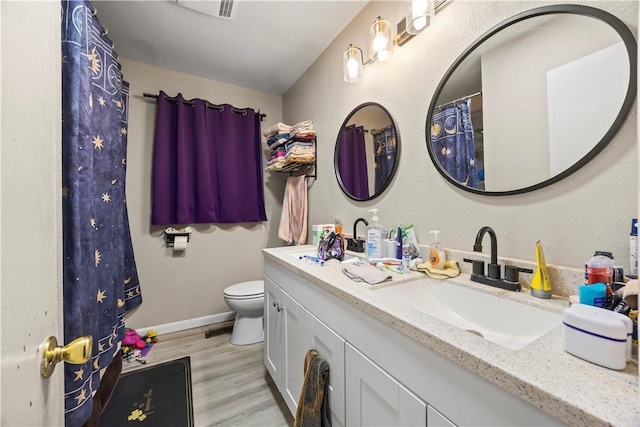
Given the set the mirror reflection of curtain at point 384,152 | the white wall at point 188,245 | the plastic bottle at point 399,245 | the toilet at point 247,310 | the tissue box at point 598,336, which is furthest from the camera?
the white wall at point 188,245

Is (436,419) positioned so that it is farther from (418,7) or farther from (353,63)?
(353,63)

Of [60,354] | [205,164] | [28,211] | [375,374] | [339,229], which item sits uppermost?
[205,164]

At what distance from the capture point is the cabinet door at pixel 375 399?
62cm

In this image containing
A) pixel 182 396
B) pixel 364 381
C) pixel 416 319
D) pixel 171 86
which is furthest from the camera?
pixel 171 86

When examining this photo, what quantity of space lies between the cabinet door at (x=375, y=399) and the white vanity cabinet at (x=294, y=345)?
55mm

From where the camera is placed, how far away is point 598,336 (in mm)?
452

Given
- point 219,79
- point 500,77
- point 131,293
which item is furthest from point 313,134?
point 131,293

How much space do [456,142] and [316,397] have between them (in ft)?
3.87

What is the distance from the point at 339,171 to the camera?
5.90 feet

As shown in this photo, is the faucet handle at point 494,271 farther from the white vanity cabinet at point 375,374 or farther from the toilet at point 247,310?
the toilet at point 247,310

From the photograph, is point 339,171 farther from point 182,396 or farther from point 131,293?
point 131,293

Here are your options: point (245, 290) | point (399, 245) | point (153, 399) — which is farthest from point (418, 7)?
point (153, 399)

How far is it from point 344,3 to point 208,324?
9.13 feet

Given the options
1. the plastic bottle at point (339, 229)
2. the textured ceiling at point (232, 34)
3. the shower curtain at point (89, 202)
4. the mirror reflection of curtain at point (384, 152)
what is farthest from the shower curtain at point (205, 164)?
the mirror reflection of curtain at point (384, 152)
